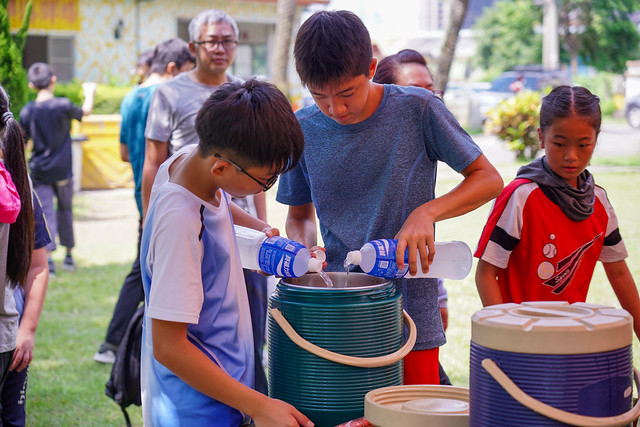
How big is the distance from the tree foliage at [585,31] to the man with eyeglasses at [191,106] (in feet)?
124

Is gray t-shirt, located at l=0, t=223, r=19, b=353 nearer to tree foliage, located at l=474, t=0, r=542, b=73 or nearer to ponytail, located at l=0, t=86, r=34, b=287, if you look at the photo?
ponytail, located at l=0, t=86, r=34, b=287

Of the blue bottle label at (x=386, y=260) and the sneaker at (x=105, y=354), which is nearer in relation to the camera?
the blue bottle label at (x=386, y=260)

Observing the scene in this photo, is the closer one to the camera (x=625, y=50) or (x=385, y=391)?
(x=385, y=391)

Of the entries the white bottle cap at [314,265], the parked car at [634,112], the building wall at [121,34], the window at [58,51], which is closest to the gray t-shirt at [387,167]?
the white bottle cap at [314,265]

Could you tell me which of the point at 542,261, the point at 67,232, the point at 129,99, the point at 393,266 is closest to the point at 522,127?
the point at 67,232

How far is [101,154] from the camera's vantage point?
14250 millimetres

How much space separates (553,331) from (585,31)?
42.9 meters

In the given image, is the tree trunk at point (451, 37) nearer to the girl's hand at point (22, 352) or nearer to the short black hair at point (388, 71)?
the short black hair at point (388, 71)

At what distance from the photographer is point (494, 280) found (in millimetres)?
2799

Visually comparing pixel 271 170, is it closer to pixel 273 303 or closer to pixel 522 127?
pixel 273 303

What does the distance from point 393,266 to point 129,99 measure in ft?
12.9

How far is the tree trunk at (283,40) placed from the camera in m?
15.9

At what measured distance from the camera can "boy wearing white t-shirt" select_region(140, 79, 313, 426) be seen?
176 cm

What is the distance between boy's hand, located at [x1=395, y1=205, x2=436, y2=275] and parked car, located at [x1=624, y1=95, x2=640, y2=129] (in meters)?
26.0
